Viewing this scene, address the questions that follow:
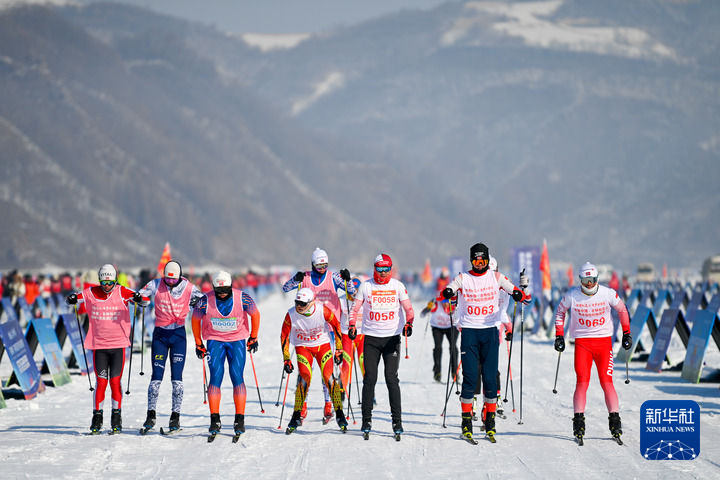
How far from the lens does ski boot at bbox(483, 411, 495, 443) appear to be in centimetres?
978

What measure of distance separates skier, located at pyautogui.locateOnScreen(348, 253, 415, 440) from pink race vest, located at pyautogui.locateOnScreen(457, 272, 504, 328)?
0.59 m

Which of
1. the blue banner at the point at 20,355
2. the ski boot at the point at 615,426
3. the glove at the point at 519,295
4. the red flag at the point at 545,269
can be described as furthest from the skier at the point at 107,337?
the red flag at the point at 545,269

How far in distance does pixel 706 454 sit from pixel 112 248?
3912 inches

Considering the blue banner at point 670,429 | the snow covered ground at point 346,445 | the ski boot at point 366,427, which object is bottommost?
the snow covered ground at point 346,445

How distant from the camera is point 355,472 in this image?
27.1 feet

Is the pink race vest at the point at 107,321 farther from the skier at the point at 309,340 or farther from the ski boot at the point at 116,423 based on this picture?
the skier at the point at 309,340

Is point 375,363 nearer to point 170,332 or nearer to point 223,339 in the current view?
point 223,339

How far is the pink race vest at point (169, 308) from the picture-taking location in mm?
10406

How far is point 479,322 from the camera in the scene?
9.96 m

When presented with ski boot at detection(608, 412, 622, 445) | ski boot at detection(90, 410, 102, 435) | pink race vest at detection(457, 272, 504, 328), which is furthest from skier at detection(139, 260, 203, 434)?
ski boot at detection(608, 412, 622, 445)

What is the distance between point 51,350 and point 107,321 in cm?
558

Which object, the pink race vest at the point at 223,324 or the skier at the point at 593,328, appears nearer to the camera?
the skier at the point at 593,328

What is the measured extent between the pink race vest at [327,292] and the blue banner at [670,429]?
4.15m

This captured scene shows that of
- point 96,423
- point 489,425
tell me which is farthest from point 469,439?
point 96,423
